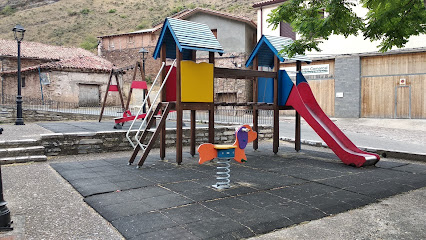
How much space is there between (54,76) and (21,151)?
1904 cm

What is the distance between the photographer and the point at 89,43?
5175 cm

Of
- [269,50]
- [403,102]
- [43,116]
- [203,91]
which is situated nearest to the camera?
[203,91]

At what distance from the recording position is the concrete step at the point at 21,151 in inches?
295

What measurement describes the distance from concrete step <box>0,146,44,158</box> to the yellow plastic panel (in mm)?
3727

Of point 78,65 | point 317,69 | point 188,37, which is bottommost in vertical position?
point 188,37

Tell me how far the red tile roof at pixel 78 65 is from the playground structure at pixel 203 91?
1925 cm

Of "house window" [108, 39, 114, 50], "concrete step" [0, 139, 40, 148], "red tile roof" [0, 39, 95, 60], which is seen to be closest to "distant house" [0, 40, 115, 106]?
"red tile roof" [0, 39, 95, 60]

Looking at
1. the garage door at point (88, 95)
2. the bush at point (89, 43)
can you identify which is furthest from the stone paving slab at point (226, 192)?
the bush at point (89, 43)

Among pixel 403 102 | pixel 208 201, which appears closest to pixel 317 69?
pixel 403 102

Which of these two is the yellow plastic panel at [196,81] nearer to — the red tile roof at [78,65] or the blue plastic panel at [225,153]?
the blue plastic panel at [225,153]

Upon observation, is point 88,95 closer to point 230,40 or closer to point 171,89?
point 230,40

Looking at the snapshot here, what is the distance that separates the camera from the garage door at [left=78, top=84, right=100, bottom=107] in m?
26.4

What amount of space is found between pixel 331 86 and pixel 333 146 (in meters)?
13.8

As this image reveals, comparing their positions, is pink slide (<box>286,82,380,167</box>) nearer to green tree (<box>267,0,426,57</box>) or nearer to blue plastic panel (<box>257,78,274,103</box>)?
blue plastic panel (<box>257,78,274,103</box>)
